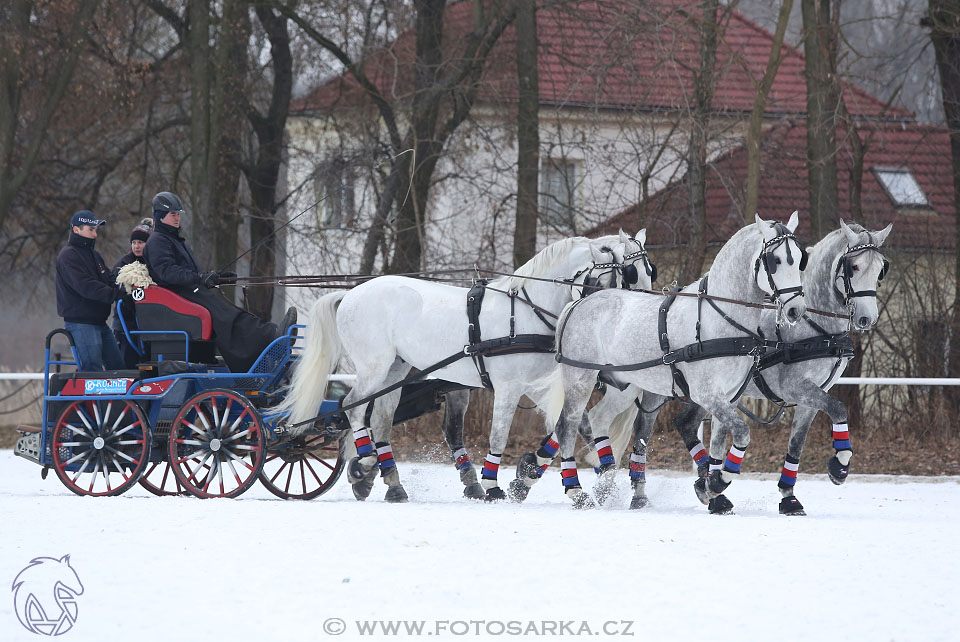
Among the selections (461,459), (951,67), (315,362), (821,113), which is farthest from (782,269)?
A: (951,67)

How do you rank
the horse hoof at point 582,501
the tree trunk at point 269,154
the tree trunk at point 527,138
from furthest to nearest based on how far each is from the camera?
the tree trunk at point 269,154 < the tree trunk at point 527,138 < the horse hoof at point 582,501

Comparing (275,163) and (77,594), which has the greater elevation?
(275,163)

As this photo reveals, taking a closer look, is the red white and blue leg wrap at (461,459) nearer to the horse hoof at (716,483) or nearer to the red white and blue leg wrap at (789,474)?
the horse hoof at (716,483)

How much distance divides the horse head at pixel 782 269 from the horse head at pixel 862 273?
0.67 meters

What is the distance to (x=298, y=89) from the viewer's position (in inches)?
810

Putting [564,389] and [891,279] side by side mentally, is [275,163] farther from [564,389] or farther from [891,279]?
[564,389]

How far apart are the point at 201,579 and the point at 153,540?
845 millimetres

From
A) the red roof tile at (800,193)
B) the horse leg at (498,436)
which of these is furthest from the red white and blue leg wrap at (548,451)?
the red roof tile at (800,193)

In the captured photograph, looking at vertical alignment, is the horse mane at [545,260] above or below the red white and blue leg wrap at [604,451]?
above

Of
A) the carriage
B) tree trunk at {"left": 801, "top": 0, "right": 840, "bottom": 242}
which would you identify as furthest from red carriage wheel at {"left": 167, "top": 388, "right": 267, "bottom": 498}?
tree trunk at {"left": 801, "top": 0, "right": 840, "bottom": 242}

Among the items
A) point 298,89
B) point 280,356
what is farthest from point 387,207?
point 280,356

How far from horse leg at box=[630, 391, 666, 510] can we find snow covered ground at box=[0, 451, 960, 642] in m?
0.94

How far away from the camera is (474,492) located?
8148mm

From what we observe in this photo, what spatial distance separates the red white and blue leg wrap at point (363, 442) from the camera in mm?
8344
